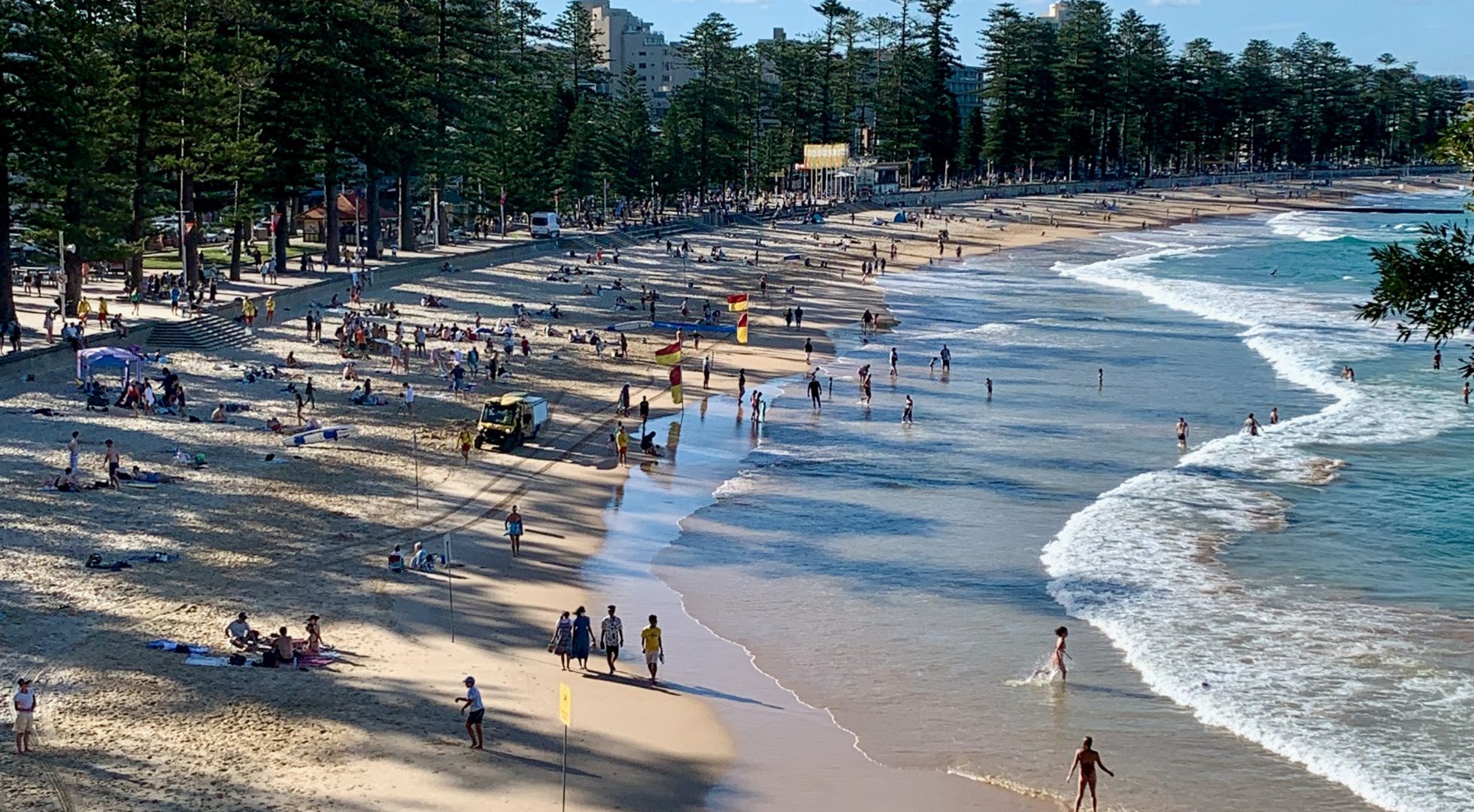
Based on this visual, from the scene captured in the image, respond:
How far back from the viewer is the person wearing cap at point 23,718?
46.8 feet

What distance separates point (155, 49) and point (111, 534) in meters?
23.6

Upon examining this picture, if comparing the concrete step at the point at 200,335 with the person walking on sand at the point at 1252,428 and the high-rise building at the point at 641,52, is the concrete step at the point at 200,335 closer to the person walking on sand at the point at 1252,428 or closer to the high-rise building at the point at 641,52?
the person walking on sand at the point at 1252,428

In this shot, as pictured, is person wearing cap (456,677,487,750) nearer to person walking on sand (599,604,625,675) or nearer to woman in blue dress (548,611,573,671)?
woman in blue dress (548,611,573,671)

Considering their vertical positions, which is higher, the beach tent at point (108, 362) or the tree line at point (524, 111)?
the tree line at point (524, 111)

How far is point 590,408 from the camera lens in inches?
1393

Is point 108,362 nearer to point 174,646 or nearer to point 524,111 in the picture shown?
point 174,646

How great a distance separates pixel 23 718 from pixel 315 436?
15293mm

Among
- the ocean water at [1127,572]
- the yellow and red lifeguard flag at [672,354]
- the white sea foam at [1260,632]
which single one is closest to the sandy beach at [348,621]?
the yellow and red lifeguard flag at [672,354]

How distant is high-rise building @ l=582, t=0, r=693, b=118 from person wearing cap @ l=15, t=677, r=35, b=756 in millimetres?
160745

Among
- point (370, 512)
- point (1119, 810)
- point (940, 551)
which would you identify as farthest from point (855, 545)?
point (1119, 810)

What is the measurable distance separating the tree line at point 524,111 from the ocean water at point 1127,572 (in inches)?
481

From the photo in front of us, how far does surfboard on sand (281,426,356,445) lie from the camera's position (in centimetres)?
2892

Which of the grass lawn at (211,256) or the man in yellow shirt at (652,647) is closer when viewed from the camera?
the man in yellow shirt at (652,647)

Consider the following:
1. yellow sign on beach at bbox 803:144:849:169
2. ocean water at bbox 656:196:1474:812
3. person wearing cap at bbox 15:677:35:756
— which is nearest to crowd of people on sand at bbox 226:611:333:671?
person wearing cap at bbox 15:677:35:756
